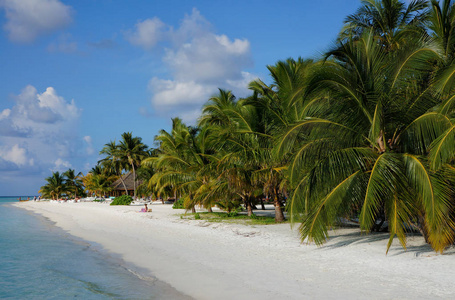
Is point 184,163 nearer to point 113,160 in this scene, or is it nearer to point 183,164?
point 183,164

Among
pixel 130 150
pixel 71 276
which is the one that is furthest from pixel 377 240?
pixel 130 150

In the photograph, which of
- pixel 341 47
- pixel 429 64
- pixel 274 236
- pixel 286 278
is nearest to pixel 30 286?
pixel 286 278

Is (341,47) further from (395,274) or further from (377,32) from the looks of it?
(377,32)

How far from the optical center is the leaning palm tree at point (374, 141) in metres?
6.99

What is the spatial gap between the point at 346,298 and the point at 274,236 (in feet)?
19.1

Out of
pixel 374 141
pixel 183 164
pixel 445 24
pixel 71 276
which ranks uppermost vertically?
pixel 445 24

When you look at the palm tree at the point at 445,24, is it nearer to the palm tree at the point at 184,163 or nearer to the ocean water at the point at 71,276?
the ocean water at the point at 71,276

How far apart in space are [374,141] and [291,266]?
126 inches

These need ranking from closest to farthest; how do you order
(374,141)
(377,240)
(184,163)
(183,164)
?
1. (374,141)
2. (377,240)
3. (184,163)
4. (183,164)

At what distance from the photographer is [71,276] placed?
8406 mm

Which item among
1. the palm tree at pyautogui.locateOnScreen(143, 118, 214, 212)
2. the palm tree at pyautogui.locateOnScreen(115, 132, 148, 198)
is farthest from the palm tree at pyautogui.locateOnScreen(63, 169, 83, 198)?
the palm tree at pyautogui.locateOnScreen(143, 118, 214, 212)

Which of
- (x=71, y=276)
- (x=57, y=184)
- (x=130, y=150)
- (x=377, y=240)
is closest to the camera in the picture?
(x=71, y=276)

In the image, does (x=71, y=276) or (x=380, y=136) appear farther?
(x=71, y=276)

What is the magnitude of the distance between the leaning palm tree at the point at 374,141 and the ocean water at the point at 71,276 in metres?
3.91
